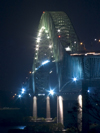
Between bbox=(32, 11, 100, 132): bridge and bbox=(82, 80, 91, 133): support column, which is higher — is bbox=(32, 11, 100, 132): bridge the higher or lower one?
the higher one

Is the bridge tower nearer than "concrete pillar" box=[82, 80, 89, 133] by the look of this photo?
No

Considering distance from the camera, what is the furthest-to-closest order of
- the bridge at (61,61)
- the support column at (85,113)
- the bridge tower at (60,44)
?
1. the bridge tower at (60,44)
2. the bridge at (61,61)
3. the support column at (85,113)

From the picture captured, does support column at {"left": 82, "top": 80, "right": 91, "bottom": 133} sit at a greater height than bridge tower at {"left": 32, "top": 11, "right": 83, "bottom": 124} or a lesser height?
lesser

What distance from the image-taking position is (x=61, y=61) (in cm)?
6988

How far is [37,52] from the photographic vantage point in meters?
109

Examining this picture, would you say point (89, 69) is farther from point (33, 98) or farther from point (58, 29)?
point (33, 98)

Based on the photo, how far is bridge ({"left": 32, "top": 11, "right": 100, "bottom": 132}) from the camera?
57750mm

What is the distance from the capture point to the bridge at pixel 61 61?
57.8 metres

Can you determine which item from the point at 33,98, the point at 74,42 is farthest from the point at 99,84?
the point at 33,98

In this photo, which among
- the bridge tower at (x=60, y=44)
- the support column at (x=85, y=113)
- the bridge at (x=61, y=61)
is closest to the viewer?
the support column at (x=85, y=113)

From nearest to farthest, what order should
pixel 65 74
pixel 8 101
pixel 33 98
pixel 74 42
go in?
pixel 65 74, pixel 74 42, pixel 33 98, pixel 8 101

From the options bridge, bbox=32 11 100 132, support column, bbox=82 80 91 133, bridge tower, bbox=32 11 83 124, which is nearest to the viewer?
support column, bbox=82 80 91 133

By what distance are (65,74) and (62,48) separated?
4.83 m

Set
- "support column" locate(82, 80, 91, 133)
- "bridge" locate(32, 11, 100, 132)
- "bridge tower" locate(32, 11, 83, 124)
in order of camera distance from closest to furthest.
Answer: "support column" locate(82, 80, 91, 133), "bridge" locate(32, 11, 100, 132), "bridge tower" locate(32, 11, 83, 124)
